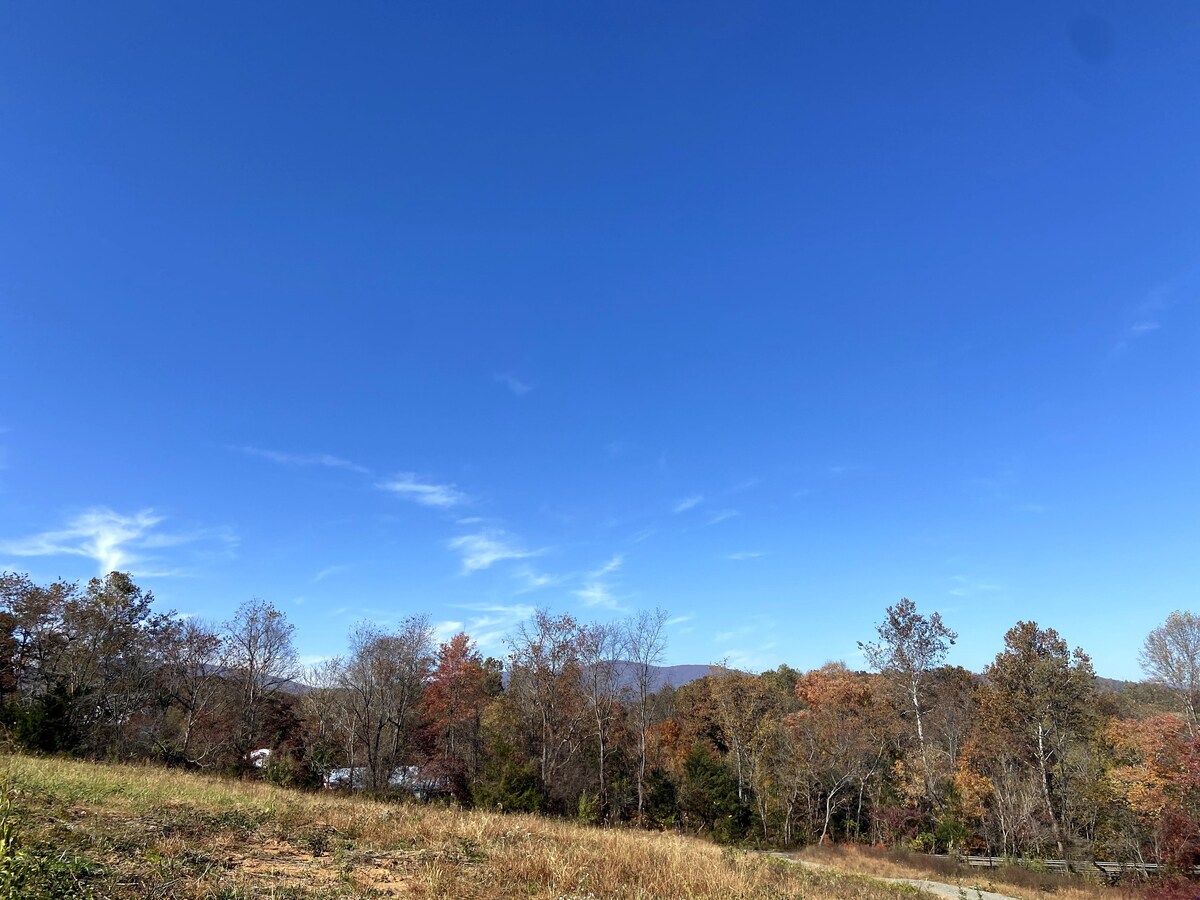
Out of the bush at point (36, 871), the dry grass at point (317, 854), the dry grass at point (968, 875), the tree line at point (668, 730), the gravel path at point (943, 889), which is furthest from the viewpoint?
the tree line at point (668, 730)

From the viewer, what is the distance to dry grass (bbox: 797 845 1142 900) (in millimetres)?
27688

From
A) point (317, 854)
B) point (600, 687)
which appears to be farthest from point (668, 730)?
point (317, 854)

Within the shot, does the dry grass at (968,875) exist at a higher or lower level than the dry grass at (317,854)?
lower

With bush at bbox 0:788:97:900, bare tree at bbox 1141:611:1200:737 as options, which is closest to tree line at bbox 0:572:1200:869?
bare tree at bbox 1141:611:1200:737

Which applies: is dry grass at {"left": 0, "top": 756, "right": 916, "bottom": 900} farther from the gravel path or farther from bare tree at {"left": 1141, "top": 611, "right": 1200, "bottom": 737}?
bare tree at {"left": 1141, "top": 611, "right": 1200, "bottom": 737}

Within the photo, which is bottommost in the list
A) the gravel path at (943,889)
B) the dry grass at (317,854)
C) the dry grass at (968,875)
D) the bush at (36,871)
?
the dry grass at (968,875)

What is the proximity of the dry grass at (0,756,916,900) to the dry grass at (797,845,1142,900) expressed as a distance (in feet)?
61.3

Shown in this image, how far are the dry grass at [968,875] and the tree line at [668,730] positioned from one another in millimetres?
3891

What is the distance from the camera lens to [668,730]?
214 feet

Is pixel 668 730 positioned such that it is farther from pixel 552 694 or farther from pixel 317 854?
pixel 317 854

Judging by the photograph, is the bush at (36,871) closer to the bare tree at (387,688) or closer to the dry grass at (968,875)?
the dry grass at (968,875)

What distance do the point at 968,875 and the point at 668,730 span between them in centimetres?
3480

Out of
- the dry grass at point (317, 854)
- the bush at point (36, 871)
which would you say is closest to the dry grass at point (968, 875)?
the dry grass at point (317, 854)

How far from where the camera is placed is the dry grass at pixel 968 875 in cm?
2769
